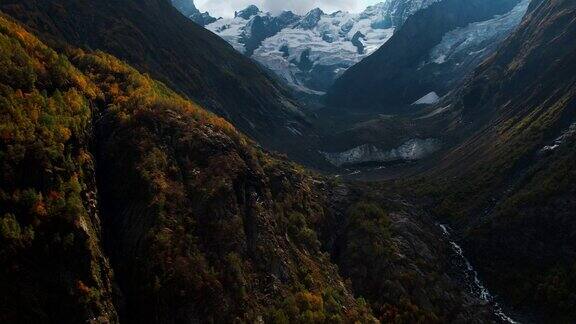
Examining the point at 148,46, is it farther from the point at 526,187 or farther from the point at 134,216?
the point at 134,216

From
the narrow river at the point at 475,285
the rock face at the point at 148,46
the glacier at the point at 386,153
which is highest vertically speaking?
the rock face at the point at 148,46

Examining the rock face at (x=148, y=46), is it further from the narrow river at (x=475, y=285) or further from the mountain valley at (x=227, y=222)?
the narrow river at (x=475, y=285)

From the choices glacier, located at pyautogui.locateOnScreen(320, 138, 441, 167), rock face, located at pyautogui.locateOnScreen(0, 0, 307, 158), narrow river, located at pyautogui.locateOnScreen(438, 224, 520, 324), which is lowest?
narrow river, located at pyautogui.locateOnScreen(438, 224, 520, 324)

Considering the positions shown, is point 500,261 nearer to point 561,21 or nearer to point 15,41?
point 15,41

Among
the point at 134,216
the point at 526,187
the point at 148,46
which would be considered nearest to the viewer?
the point at 134,216

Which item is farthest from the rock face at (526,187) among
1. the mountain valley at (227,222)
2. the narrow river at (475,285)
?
the narrow river at (475,285)

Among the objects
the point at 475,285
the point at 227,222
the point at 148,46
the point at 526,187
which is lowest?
the point at 475,285

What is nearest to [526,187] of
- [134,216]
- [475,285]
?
[475,285]

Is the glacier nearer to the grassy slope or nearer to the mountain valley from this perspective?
the mountain valley

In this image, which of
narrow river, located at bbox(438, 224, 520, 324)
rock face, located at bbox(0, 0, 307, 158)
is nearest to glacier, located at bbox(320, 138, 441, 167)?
rock face, located at bbox(0, 0, 307, 158)
